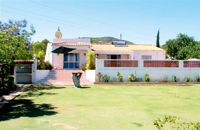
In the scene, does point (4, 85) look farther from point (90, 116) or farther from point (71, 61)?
point (71, 61)

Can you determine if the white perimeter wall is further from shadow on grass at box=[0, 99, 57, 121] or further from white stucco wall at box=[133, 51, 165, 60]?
white stucco wall at box=[133, 51, 165, 60]

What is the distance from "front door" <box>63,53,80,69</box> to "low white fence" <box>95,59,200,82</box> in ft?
26.4

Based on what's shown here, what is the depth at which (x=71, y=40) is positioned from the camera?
1048 inches

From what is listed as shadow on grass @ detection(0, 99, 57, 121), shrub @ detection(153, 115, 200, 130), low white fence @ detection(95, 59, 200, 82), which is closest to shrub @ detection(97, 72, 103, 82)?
low white fence @ detection(95, 59, 200, 82)

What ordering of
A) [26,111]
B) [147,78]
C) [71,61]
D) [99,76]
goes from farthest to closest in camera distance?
1. [71,61]
2. [147,78]
3. [99,76]
4. [26,111]

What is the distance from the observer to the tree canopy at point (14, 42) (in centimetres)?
1180

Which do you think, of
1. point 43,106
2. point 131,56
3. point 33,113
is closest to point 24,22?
point 43,106

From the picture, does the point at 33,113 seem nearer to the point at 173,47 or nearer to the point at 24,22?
the point at 24,22

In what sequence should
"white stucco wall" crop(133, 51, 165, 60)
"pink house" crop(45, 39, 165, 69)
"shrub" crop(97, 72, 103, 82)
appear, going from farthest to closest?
"white stucco wall" crop(133, 51, 165, 60) → "pink house" crop(45, 39, 165, 69) → "shrub" crop(97, 72, 103, 82)

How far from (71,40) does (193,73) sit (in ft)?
50.1


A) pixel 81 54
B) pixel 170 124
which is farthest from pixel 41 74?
pixel 170 124

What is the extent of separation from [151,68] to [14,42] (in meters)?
11.6

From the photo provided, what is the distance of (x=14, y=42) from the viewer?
482 inches

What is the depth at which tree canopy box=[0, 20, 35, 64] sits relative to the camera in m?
11.8
